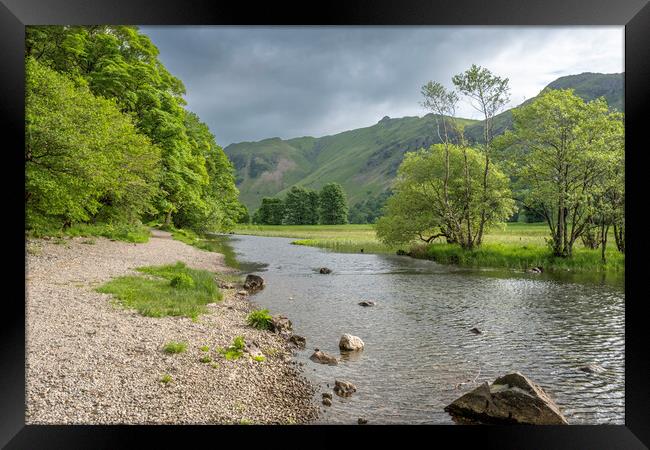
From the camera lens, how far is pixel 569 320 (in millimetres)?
13703

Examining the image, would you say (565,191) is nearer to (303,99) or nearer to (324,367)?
(303,99)

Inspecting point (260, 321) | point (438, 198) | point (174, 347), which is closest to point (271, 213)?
point (438, 198)

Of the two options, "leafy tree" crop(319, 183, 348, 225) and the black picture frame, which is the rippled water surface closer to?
the black picture frame

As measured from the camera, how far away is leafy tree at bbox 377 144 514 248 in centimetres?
3212

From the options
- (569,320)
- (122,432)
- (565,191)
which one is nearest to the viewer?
(122,432)

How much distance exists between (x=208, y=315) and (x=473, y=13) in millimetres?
10711

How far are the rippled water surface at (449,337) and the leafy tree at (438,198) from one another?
10051 mm

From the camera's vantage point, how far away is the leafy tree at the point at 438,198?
105ft

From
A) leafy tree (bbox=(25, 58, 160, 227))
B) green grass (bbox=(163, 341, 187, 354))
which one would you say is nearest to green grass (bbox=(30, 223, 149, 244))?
leafy tree (bbox=(25, 58, 160, 227))

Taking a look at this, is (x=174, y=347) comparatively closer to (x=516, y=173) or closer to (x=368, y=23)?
(x=368, y=23)

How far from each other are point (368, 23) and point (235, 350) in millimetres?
7477

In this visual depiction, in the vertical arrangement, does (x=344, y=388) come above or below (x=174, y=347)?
below

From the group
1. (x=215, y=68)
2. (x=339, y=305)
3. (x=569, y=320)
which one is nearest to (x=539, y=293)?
(x=569, y=320)

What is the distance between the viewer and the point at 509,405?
696cm
